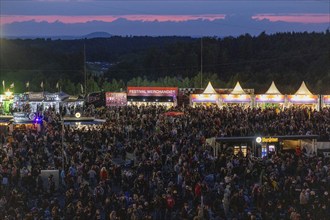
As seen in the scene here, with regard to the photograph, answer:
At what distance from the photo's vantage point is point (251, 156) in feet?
89.6

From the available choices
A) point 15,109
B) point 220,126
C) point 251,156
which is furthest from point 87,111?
point 251,156

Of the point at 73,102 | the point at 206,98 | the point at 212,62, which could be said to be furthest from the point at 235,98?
the point at 212,62

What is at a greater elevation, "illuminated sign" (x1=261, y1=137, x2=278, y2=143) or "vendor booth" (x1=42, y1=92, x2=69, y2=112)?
"vendor booth" (x1=42, y1=92, x2=69, y2=112)

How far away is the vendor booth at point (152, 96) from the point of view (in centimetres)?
4728

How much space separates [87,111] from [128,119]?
7176mm

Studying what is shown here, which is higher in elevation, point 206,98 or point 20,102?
point 206,98

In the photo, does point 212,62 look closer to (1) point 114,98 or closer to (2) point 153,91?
(2) point 153,91

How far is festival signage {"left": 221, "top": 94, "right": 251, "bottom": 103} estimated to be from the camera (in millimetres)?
44938

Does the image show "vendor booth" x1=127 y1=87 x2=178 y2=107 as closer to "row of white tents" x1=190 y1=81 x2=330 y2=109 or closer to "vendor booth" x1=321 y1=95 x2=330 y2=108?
"row of white tents" x1=190 y1=81 x2=330 y2=109

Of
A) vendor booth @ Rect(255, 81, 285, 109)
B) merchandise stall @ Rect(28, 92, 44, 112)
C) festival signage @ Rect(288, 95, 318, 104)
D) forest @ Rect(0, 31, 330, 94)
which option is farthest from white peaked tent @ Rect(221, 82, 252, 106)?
forest @ Rect(0, 31, 330, 94)

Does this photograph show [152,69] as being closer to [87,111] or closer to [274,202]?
[87,111]

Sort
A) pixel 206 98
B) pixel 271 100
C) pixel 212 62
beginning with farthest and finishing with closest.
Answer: pixel 212 62
pixel 206 98
pixel 271 100

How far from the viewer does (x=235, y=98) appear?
148 ft

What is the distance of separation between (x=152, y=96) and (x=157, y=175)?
79.8 feet
